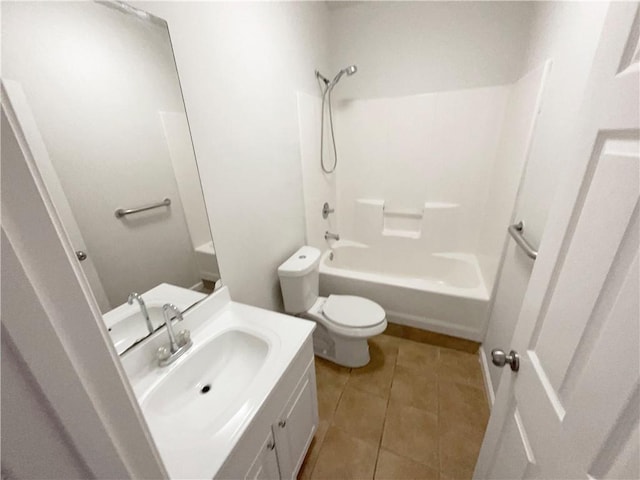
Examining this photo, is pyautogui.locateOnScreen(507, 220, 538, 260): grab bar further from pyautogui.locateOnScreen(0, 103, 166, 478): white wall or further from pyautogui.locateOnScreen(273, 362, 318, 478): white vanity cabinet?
pyautogui.locateOnScreen(0, 103, 166, 478): white wall

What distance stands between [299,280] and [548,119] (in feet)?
4.94

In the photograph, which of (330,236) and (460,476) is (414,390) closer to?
(460,476)

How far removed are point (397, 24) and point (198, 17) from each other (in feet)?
5.38

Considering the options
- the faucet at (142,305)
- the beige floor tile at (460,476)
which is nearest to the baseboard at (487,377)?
the beige floor tile at (460,476)

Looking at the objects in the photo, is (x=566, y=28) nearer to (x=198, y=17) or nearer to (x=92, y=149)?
(x=198, y=17)

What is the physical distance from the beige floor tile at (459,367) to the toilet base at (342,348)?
508 mm

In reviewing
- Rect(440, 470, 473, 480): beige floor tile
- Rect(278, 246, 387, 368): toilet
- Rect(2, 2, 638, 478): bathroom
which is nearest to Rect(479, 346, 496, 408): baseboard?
Rect(2, 2, 638, 478): bathroom

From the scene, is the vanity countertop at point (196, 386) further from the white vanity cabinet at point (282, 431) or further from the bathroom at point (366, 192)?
the bathroom at point (366, 192)

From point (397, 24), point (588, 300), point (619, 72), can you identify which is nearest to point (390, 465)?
point (588, 300)

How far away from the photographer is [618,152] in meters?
0.43

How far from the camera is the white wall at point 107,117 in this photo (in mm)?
615

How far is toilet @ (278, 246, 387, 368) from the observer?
62.1 inches

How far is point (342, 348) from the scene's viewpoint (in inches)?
68.4

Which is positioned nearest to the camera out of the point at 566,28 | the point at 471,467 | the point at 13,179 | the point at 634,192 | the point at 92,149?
the point at 13,179
